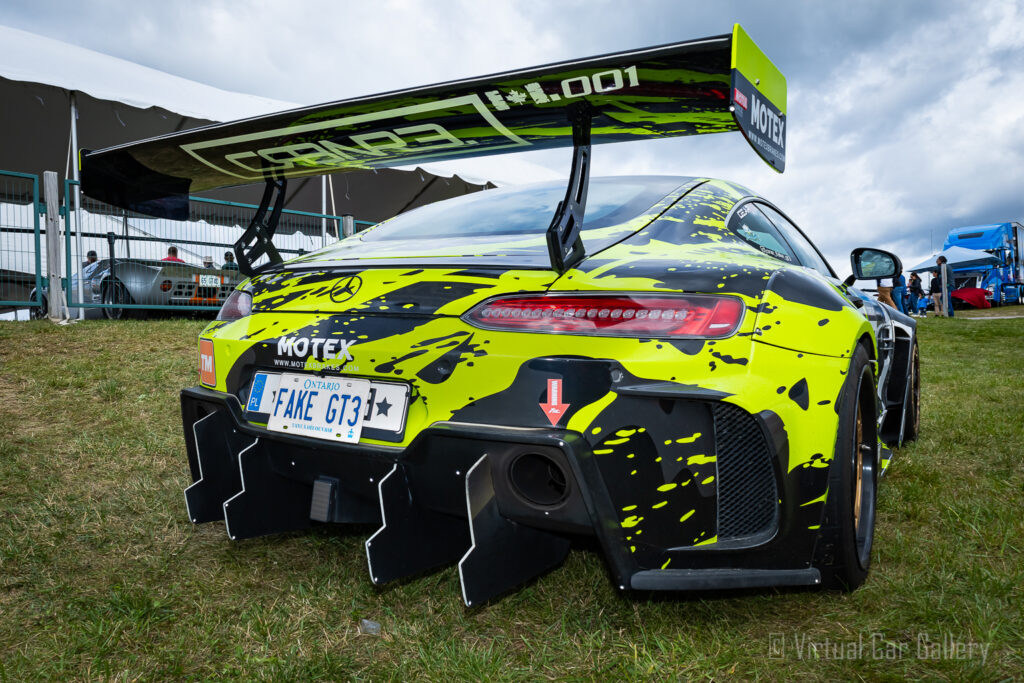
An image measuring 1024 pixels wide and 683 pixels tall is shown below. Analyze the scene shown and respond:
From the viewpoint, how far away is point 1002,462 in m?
3.26

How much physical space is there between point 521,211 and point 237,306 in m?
0.93

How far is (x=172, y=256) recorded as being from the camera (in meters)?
8.60

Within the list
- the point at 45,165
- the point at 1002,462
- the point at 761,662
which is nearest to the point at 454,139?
the point at 761,662

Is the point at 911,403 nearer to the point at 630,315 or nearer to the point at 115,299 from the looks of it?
the point at 630,315

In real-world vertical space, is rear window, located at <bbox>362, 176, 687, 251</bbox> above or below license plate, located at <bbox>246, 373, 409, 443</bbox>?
above

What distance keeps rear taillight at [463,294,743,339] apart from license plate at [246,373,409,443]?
0.33 meters

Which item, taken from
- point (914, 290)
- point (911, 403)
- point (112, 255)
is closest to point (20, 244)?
point (112, 255)

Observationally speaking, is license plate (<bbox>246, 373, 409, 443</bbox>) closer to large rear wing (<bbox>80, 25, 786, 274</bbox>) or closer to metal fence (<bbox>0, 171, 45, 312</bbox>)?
large rear wing (<bbox>80, 25, 786, 274</bbox>)

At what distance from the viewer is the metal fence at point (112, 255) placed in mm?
7309

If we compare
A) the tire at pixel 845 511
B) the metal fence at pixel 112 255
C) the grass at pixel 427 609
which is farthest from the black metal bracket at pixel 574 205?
the metal fence at pixel 112 255

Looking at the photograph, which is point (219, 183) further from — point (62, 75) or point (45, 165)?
point (45, 165)

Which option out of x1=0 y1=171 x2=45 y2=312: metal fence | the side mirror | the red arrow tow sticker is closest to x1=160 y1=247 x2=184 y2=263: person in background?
x1=0 y1=171 x2=45 y2=312: metal fence

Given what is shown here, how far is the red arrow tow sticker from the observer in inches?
59.2

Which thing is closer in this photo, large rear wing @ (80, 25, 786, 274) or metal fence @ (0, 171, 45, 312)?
large rear wing @ (80, 25, 786, 274)
